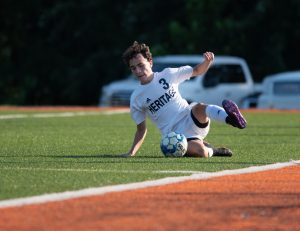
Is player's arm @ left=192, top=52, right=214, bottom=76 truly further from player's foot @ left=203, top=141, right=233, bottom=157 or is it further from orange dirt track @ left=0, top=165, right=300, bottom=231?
orange dirt track @ left=0, top=165, right=300, bottom=231

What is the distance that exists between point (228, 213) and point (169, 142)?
4.67 m

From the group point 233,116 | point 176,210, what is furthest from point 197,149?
point 176,210

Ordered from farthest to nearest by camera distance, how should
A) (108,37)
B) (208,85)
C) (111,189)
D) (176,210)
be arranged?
(108,37)
(208,85)
(111,189)
(176,210)

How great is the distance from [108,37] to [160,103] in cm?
3073

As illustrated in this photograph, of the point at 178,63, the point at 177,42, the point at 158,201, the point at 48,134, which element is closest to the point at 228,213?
the point at 158,201

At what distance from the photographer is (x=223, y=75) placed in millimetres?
33938

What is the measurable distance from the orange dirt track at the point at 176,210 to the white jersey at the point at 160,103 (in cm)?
318

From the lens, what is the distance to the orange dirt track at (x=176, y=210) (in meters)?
8.22

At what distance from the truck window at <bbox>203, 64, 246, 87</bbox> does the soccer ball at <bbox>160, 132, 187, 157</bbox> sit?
1888 centimetres

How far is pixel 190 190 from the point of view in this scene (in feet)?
33.3

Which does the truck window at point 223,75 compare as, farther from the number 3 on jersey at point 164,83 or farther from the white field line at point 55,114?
the number 3 on jersey at point 164,83

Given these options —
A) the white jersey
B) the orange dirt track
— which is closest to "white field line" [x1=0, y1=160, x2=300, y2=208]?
the orange dirt track

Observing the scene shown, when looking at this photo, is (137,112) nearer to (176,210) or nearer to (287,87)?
(176,210)

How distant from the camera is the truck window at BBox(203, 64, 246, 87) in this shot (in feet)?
108
